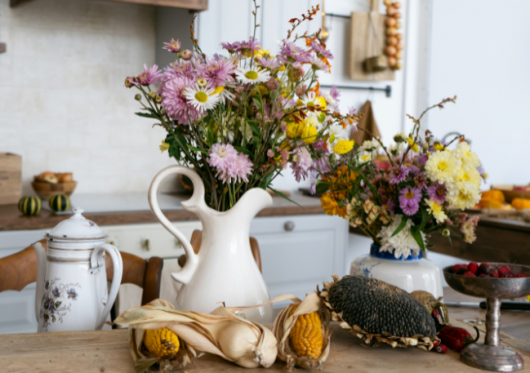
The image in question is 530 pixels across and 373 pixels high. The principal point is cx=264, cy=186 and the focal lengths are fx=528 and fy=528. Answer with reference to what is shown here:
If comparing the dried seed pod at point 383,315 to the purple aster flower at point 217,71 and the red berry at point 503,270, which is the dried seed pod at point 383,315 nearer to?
the red berry at point 503,270

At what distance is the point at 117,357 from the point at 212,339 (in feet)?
0.45

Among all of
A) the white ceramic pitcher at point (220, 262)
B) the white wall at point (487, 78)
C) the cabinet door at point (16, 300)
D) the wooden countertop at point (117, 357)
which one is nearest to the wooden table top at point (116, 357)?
the wooden countertop at point (117, 357)

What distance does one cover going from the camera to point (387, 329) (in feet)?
2.34

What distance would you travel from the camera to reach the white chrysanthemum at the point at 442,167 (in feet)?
2.84

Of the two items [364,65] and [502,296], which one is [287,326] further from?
[364,65]

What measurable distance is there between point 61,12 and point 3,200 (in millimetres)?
939

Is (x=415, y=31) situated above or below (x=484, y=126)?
above

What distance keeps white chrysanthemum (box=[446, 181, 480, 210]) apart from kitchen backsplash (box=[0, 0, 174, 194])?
2.02 metres

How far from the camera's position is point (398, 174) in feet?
2.98

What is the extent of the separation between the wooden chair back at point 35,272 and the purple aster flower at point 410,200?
563mm

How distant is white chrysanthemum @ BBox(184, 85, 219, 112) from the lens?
739 mm

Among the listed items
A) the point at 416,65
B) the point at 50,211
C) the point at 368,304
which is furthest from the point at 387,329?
the point at 416,65

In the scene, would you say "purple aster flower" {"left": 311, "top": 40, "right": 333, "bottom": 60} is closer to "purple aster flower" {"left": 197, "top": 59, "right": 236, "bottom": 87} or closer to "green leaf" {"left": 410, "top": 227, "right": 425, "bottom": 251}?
"purple aster flower" {"left": 197, "top": 59, "right": 236, "bottom": 87}

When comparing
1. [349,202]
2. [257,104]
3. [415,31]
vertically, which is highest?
[415,31]
